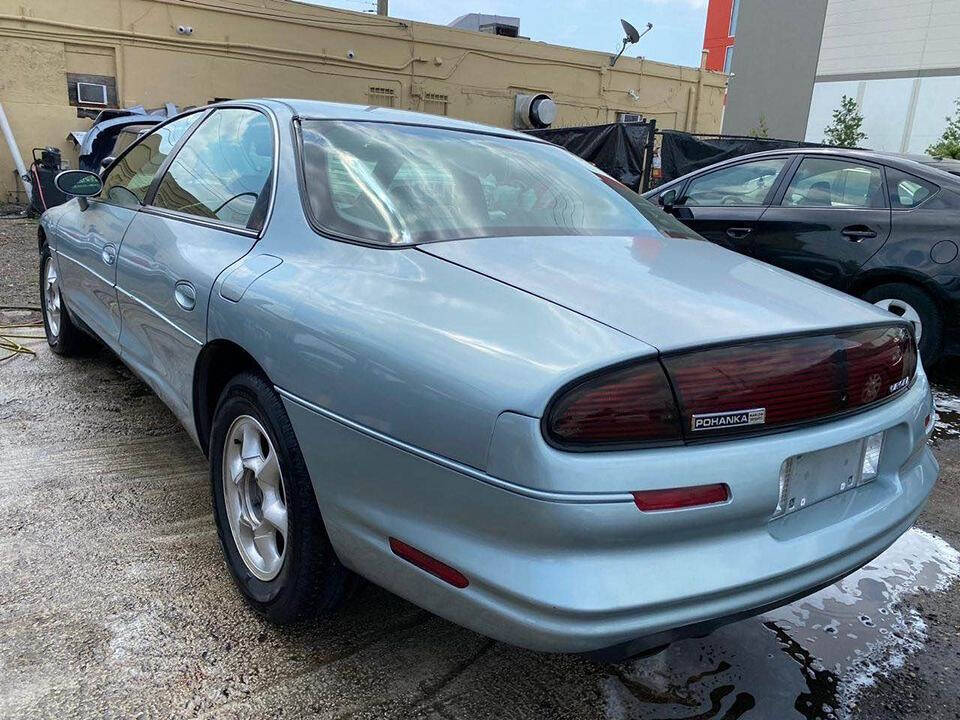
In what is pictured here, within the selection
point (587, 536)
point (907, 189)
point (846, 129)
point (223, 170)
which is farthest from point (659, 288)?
point (846, 129)

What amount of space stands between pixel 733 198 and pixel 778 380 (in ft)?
15.4

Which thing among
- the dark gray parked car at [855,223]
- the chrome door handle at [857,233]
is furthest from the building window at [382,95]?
the chrome door handle at [857,233]

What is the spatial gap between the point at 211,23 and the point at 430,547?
14572 millimetres

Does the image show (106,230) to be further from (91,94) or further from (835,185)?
(91,94)

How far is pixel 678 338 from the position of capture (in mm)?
1620

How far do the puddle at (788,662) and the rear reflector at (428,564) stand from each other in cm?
72

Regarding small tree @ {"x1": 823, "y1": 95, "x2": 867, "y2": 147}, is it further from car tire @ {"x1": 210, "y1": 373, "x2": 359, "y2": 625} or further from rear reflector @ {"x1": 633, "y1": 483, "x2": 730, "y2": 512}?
rear reflector @ {"x1": 633, "y1": 483, "x2": 730, "y2": 512}

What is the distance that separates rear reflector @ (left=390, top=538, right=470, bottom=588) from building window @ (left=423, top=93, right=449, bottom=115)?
51.5ft

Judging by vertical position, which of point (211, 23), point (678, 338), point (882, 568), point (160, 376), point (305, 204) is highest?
point (211, 23)

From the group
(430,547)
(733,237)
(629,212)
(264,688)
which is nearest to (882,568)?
(629,212)

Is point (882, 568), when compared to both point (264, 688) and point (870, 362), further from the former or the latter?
point (264, 688)

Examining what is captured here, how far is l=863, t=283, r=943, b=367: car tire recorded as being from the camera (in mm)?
4875

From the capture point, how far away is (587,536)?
1.49m

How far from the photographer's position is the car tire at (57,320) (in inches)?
178
